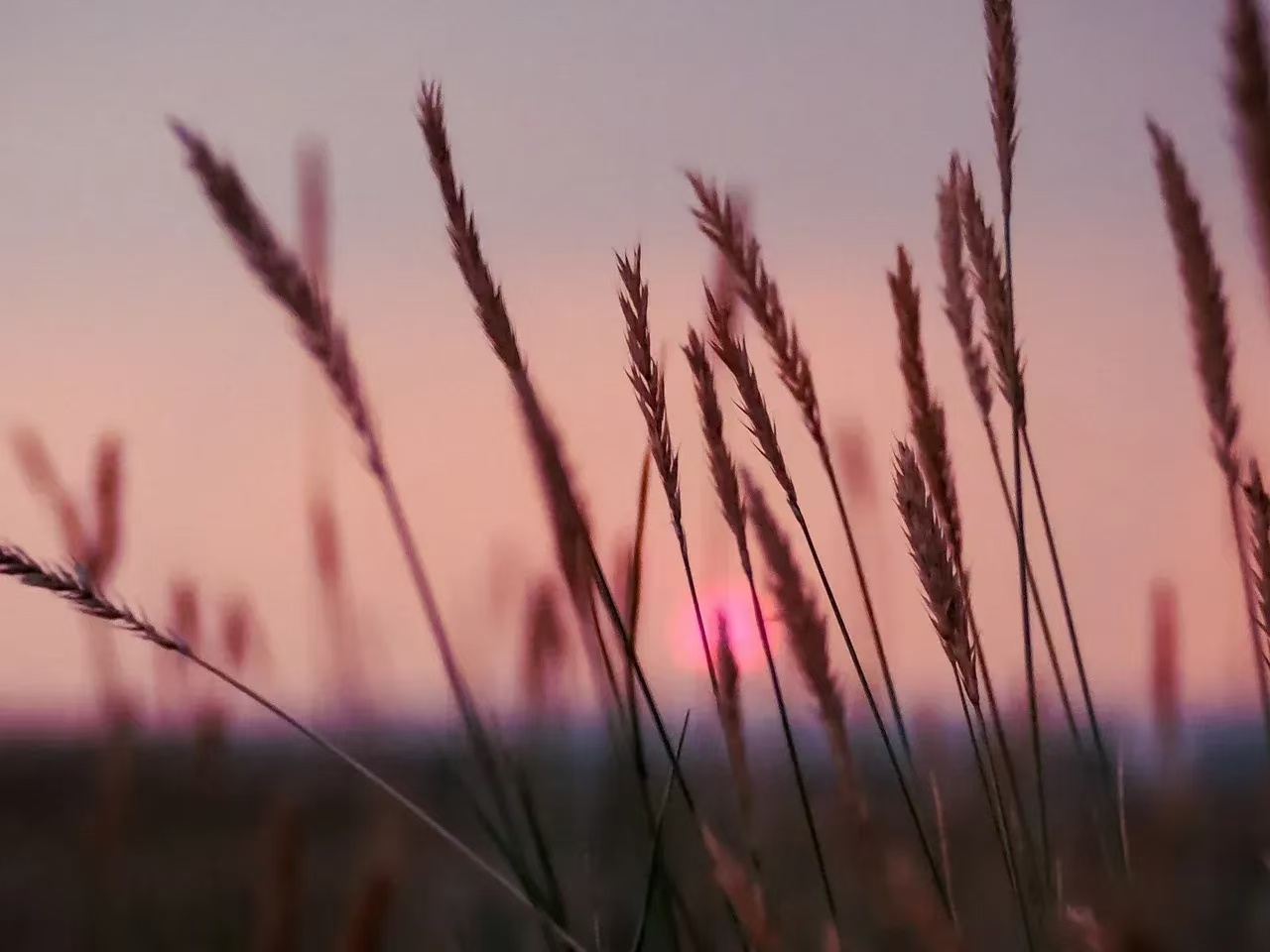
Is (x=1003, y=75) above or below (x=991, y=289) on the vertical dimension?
above

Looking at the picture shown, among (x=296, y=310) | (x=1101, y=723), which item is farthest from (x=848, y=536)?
(x=296, y=310)

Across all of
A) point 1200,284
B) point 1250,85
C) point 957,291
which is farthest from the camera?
point 957,291

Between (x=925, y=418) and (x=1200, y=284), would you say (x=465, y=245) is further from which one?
(x=1200, y=284)

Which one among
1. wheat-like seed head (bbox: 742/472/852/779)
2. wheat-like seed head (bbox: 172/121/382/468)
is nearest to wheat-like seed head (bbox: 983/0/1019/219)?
wheat-like seed head (bbox: 742/472/852/779)

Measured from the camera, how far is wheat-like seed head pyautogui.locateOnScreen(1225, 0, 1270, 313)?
20.9 inches

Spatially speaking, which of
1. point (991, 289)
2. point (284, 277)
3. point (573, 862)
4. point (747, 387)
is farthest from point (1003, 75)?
point (573, 862)

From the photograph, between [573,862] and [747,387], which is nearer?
[747,387]

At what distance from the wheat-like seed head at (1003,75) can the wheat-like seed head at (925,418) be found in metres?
0.11

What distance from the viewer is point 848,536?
2.30 ft

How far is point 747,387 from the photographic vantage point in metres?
0.60

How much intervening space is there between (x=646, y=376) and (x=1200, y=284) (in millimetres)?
309

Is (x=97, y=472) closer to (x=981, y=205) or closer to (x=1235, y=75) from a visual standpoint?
(x=981, y=205)

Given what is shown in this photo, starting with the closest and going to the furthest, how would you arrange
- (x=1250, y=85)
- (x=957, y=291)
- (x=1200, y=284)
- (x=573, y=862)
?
(x=1250, y=85) → (x=1200, y=284) → (x=957, y=291) → (x=573, y=862)

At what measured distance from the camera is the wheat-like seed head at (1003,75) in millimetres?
649
